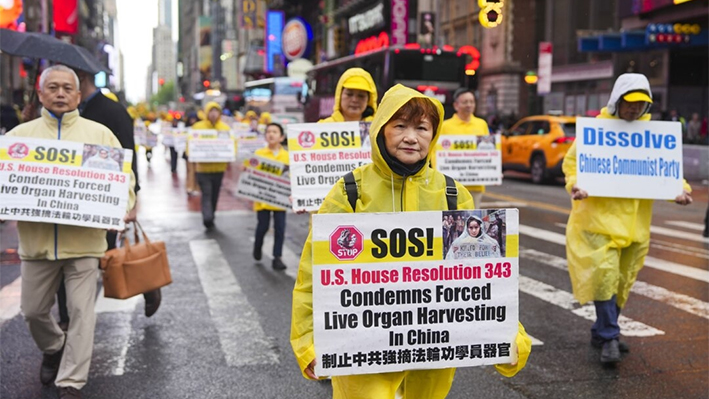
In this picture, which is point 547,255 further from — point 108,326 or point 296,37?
point 296,37

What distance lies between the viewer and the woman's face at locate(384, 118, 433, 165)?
311cm

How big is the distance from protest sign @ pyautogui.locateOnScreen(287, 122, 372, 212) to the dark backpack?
3.11 meters

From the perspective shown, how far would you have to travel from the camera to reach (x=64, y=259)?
4957 mm

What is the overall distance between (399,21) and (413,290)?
43.6 metres

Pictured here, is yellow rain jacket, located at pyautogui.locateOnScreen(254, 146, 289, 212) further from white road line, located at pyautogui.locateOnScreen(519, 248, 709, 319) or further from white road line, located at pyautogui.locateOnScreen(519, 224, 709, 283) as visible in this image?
white road line, located at pyautogui.locateOnScreen(519, 224, 709, 283)

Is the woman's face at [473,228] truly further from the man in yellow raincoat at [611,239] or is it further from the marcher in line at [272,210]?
the marcher in line at [272,210]

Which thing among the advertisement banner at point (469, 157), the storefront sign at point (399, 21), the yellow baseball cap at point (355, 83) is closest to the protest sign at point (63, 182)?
the yellow baseball cap at point (355, 83)

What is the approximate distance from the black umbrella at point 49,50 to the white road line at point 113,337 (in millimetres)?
2083

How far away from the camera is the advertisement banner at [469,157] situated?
31.0ft

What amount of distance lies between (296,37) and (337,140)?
208ft

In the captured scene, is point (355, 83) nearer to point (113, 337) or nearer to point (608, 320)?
point (608, 320)

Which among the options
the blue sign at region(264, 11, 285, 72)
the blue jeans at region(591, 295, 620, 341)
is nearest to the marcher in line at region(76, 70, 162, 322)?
Answer: the blue jeans at region(591, 295, 620, 341)

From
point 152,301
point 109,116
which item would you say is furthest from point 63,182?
point 152,301

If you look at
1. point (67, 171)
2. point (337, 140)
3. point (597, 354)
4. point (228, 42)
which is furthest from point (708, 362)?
point (228, 42)
